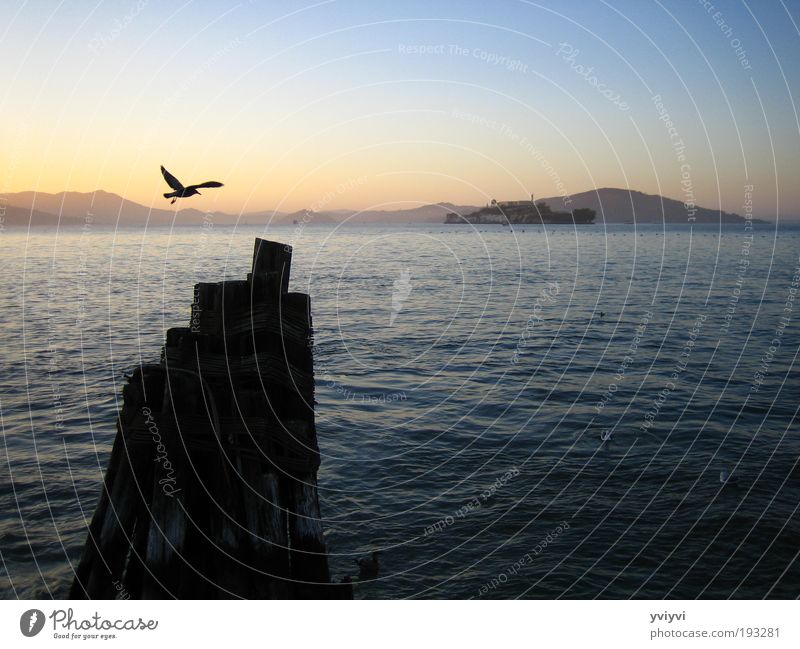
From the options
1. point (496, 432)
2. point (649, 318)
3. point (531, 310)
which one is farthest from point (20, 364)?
point (649, 318)

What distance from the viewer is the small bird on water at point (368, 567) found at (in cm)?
1054

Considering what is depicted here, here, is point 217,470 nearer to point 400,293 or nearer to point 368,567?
point 368,567

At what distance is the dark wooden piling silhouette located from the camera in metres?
6.12
